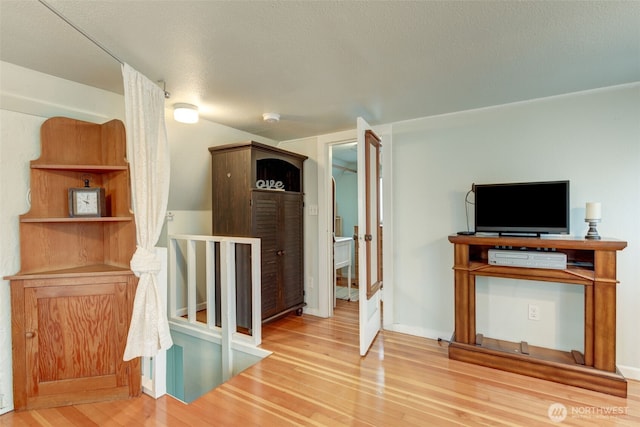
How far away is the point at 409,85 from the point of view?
7.07 feet

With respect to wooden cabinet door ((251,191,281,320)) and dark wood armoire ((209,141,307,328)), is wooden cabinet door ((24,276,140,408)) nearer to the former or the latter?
dark wood armoire ((209,141,307,328))

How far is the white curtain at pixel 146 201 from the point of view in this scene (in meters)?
1.80

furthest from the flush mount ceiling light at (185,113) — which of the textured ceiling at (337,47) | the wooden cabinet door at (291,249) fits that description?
the wooden cabinet door at (291,249)

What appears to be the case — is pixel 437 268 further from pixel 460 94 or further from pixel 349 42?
pixel 349 42

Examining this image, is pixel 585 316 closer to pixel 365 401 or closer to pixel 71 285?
pixel 365 401

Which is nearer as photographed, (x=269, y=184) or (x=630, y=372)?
(x=630, y=372)

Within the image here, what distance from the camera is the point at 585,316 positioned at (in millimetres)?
2098

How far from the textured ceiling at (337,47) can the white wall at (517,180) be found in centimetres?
24

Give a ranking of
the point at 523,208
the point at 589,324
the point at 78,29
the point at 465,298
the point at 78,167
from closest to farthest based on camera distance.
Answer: the point at 78,29 → the point at 78,167 → the point at 589,324 → the point at 523,208 → the point at 465,298

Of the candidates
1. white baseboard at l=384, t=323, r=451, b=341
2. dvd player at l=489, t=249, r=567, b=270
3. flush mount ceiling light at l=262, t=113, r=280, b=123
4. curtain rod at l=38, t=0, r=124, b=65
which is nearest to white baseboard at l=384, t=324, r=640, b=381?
white baseboard at l=384, t=323, r=451, b=341

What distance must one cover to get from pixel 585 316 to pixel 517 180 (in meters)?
1.13

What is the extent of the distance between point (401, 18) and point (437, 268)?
2.20 meters

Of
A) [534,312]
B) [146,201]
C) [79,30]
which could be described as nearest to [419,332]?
[534,312]

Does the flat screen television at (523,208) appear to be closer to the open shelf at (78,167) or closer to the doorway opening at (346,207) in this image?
the doorway opening at (346,207)
